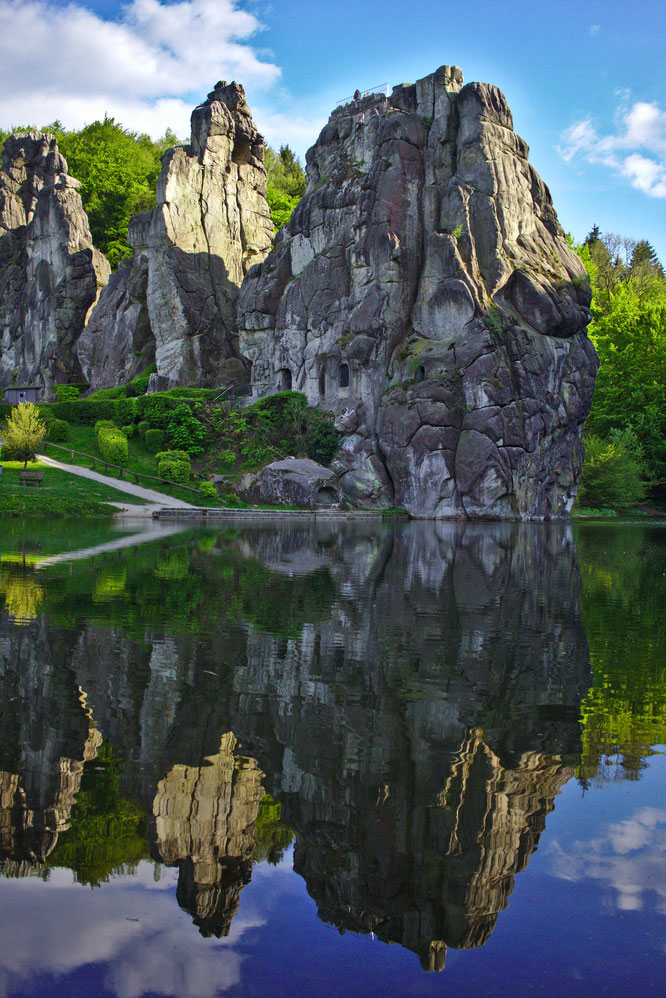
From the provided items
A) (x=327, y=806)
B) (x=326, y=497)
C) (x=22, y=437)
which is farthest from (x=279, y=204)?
(x=327, y=806)

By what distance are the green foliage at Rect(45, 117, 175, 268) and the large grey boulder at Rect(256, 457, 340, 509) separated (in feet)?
142

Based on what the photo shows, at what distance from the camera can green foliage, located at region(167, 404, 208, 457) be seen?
47.2 meters

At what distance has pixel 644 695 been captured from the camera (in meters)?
7.18

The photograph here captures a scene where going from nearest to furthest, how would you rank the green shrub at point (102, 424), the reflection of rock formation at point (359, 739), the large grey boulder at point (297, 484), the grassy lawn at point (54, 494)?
the reflection of rock formation at point (359, 739) < the grassy lawn at point (54, 494) < the large grey boulder at point (297, 484) < the green shrub at point (102, 424)

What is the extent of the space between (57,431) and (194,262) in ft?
60.5

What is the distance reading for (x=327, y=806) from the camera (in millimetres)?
4488

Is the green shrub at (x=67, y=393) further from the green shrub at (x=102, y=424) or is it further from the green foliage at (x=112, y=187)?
the green foliage at (x=112, y=187)

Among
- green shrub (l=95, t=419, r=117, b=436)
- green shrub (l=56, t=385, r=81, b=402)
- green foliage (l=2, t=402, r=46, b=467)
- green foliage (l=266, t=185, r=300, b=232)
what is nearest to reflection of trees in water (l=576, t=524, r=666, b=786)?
green foliage (l=2, t=402, r=46, b=467)

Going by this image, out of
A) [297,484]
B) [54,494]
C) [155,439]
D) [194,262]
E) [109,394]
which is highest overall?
[194,262]

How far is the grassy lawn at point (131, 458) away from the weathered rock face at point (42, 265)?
19044 mm

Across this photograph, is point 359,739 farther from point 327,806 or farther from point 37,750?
point 37,750

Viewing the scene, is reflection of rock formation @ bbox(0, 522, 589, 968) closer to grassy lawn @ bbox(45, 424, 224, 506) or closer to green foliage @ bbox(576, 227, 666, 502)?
grassy lawn @ bbox(45, 424, 224, 506)

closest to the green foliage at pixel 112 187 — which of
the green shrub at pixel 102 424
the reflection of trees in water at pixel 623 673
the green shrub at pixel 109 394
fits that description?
the green shrub at pixel 109 394

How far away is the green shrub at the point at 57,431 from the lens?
49.0 metres
